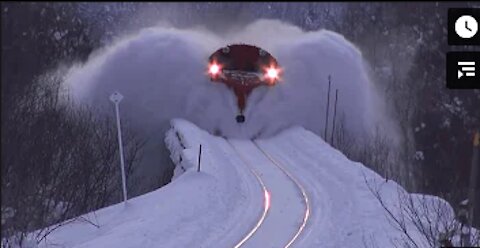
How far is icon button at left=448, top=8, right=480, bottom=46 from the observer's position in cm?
570

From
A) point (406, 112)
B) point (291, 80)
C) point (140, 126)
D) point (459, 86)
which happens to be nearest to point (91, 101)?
point (140, 126)

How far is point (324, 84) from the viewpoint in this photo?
3012 centimetres

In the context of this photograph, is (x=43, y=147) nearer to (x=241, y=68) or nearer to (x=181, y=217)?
(x=241, y=68)

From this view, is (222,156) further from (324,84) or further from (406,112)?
(406,112)

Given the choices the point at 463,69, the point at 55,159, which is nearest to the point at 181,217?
the point at 463,69

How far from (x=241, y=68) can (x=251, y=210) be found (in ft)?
46.4

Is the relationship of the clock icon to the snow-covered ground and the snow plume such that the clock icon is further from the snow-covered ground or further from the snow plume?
the snow plume

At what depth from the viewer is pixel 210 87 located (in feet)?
94.4

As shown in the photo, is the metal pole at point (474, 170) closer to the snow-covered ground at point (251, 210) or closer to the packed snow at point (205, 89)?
the snow-covered ground at point (251, 210)

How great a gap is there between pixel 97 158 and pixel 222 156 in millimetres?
7146

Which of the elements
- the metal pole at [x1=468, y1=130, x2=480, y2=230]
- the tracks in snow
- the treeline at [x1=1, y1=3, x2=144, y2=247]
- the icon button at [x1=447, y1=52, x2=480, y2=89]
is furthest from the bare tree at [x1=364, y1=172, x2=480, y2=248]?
the treeline at [x1=1, y1=3, x2=144, y2=247]

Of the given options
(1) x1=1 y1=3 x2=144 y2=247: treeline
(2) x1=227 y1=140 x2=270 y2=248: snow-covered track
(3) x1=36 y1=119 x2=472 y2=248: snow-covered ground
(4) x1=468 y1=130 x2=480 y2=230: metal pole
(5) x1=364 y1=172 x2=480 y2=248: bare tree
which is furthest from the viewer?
(1) x1=1 y1=3 x2=144 y2=247: treeline

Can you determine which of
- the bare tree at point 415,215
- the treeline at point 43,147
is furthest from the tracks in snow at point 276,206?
the treeline at point 43,147

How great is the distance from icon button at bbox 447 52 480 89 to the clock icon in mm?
196
